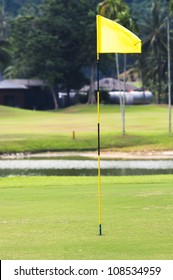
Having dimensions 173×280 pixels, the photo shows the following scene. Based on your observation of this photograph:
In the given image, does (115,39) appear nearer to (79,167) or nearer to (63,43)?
(79,167)

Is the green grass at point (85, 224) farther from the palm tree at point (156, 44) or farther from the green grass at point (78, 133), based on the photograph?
the palm tree at point (156, 44)

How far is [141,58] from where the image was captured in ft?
414

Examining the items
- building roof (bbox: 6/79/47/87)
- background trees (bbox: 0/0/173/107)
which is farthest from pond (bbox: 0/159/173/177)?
building roof (bbox: 6/79/47/87)

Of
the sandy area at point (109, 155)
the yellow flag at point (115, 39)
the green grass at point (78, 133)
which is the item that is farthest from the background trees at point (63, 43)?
the yellow flag at point (115, 39)

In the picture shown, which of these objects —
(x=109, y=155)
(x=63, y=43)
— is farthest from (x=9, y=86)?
(x=109, y=155)

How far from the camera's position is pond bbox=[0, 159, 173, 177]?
153 feet

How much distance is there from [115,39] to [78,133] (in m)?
52.0

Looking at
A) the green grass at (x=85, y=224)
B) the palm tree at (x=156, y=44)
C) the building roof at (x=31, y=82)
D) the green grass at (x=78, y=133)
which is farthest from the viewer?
the palm tree at (x=156, y=44)

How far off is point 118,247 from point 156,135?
5141 centimetres

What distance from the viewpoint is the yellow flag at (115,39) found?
1788 cm

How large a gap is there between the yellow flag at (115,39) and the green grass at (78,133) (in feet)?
146

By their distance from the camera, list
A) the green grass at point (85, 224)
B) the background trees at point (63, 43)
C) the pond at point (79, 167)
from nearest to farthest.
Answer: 1. the green grass at point (85, 224)
2. the pond at point (79, 167)
3. the background trees at point (63, 43)

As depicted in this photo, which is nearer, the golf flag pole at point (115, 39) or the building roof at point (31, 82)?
the golf flag pole at point (115, 39)

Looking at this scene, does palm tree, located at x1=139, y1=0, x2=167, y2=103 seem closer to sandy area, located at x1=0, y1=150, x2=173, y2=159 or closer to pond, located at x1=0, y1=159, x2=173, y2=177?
sandy area, located at x1=0, y1=150, x2=173, y2=159
